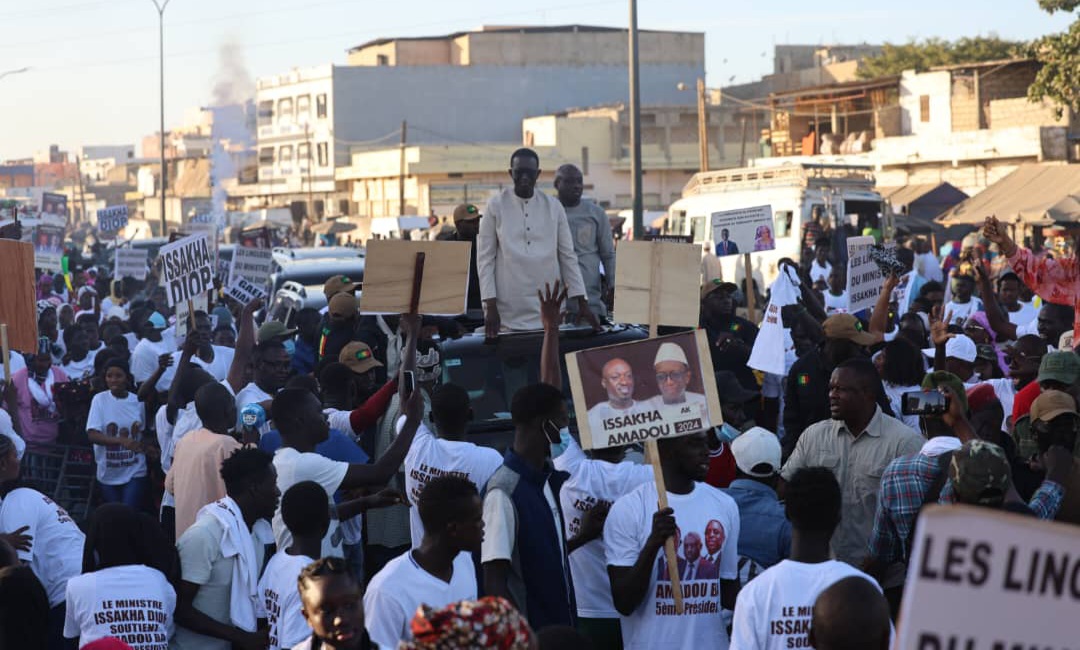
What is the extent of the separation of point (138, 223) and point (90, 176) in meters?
66.3

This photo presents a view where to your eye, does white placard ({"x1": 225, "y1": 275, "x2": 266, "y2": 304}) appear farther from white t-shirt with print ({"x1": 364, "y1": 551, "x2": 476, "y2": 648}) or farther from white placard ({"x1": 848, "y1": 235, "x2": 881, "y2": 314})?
white t-shirt with print ({"x1": 364, "y1": 551, "x2": 476, "y2": 648})

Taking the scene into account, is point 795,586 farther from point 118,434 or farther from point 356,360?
point 118,434

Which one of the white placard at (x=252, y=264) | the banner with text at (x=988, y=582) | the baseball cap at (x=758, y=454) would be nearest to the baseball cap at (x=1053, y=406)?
the baseball cap at (x=758, y=454)

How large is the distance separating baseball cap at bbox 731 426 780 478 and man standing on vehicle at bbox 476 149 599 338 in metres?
3.08

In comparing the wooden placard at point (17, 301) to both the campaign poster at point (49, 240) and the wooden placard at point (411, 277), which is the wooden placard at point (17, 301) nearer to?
the wooden placard at point (411, 277)

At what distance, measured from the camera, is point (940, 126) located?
159 ft

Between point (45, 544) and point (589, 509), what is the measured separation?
8.50 ft

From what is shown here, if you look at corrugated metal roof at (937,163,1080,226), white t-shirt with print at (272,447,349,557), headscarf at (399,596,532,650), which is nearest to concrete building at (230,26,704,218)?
corrugated metal roof at (937,163,1080,226)

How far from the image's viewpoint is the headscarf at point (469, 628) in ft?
10.7

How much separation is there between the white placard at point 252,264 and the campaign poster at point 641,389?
1043 centimetres

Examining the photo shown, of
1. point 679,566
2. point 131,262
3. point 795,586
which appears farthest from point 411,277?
point 131,262

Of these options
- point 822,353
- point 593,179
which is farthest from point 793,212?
point 593,179

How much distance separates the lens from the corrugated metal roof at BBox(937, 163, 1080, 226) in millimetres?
28844

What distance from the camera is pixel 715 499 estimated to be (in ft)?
18.4
